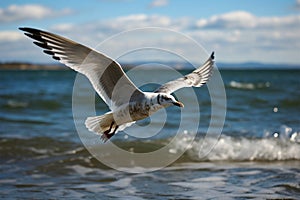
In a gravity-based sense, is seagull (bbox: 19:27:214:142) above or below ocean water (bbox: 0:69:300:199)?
above

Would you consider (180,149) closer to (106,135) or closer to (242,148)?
(242,148)

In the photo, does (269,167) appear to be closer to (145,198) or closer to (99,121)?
(145,198)

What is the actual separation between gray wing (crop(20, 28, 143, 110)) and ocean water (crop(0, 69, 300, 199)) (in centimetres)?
164

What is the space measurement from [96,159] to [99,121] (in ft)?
11.7

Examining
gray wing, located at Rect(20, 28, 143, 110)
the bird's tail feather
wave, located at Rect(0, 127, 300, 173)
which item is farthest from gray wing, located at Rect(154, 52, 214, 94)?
wave, located at Rect(0, 127, 300, 173)

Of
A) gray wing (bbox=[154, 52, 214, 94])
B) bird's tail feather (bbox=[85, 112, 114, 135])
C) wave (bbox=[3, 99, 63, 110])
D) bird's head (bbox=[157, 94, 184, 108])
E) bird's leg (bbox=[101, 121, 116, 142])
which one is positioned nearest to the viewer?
bird's head (bbox=[157, 94, 184, 108])

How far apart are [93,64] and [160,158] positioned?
14.6ft

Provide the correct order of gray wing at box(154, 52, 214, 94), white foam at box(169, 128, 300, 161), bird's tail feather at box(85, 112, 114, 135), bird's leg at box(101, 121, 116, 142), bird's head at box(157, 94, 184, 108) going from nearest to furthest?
1. bird's head at box(157, 94, 184, 108)
2. bird's leg at box(101, 121, 116, 142)
3. bird's tail feather at box(85, 112, 114, 135)
4. gray wing at box(154, 52, 214, 94)
5. white foam at box(169, 128, 300, 161)

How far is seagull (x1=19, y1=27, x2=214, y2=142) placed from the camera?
5734mm

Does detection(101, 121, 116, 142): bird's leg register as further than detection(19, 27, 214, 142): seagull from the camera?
Yes

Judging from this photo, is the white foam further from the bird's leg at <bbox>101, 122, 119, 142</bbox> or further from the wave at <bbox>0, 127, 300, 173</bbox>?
the bird's leg at <bbox>101, 122, 119, 142</bbox>

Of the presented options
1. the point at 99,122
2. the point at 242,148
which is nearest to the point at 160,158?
the point at 242,148

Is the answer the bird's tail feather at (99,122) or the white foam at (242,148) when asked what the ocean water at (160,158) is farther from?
the bird's tail feather at (99,122)

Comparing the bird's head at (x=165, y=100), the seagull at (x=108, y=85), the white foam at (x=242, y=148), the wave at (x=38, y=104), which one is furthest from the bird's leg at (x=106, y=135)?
the wave at (x=38, y=104)
